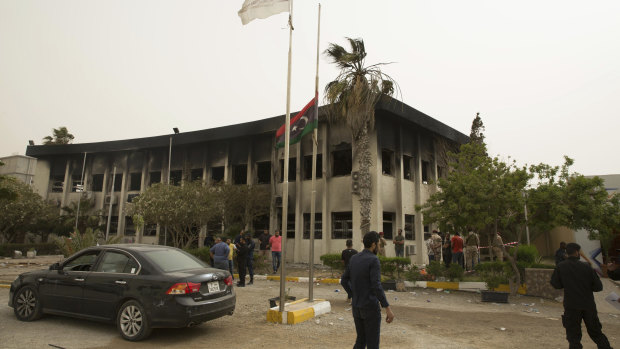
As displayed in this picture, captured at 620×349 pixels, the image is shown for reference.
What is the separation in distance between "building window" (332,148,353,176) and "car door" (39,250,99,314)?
15.1 metres

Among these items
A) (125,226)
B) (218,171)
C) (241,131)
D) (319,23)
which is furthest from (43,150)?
(319,23)

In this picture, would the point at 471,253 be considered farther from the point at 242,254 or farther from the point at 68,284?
the point at 68,284

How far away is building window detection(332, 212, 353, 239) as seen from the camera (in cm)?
2006

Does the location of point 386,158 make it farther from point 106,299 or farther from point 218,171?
point 106,299

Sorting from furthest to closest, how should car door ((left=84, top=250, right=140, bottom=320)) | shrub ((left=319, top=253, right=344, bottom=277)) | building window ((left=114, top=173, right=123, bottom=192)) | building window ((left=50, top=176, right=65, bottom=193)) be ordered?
building window ((left=50, top=176, right=65, bottom=193)), building window ((left=114, top=173, right=123, bottom=192)), shrub ((left=319, top=253, right=344, bottom=277)), car door ((left=84, top=250, right=140, bottom=320))

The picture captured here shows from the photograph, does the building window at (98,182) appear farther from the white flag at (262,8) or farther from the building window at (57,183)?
the white flag at (262,8)

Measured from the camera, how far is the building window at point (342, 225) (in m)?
20.1

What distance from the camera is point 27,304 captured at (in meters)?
7.29

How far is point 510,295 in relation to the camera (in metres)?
11.8

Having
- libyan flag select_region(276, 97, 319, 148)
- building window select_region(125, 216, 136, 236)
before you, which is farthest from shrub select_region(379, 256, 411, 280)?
building window select_region(125, 216, 136, 236)

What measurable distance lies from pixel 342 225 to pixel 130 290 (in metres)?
14.8

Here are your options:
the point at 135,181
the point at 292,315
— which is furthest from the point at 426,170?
the point at 135,181

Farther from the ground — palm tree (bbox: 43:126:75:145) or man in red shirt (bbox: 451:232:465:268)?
palm tree (bbox: 43:126:75:145)

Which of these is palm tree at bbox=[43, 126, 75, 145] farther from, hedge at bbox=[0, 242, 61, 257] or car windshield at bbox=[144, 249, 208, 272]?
car windshield at bbox=[144, 249, 208, 272]
